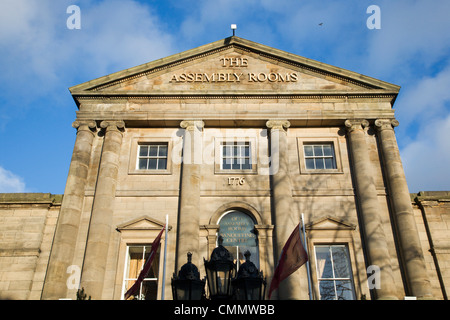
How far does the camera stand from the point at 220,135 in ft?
62.8

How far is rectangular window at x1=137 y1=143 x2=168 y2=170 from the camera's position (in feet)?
60.9

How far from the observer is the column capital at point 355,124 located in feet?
61.4

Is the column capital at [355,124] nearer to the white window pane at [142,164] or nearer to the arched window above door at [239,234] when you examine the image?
the arched window above door at [239,234]

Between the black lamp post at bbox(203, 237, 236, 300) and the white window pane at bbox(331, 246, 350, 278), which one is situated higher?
the white window pane at bbox(331, 246, 350, 278)

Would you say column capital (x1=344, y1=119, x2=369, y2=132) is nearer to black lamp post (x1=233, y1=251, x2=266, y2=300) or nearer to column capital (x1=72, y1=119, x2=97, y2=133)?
column capital (x1=72, y1=119, x2=97, y2=133)

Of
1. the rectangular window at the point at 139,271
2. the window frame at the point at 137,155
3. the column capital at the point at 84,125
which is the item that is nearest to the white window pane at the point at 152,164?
A: the window frame at the point at 137,155

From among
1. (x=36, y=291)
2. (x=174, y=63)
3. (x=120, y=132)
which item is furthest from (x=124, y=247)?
(x=174, y=63)

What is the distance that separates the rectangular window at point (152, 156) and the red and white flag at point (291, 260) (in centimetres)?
699

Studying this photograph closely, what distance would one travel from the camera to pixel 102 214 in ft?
54.9

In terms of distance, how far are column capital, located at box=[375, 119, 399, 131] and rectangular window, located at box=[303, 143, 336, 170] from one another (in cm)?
215

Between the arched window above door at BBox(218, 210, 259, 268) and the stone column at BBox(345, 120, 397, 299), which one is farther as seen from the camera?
the arched window above door at BBox(218, 210, 259, 268)

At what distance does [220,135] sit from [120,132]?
14.5ft

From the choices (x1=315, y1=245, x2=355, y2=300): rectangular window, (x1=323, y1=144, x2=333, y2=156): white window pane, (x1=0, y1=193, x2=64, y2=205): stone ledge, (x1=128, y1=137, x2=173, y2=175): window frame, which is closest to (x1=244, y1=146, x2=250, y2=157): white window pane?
(x1=128, y1=137, x2=173, y2=175): window frame

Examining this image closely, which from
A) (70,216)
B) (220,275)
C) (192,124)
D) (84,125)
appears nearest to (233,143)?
(192,124)
